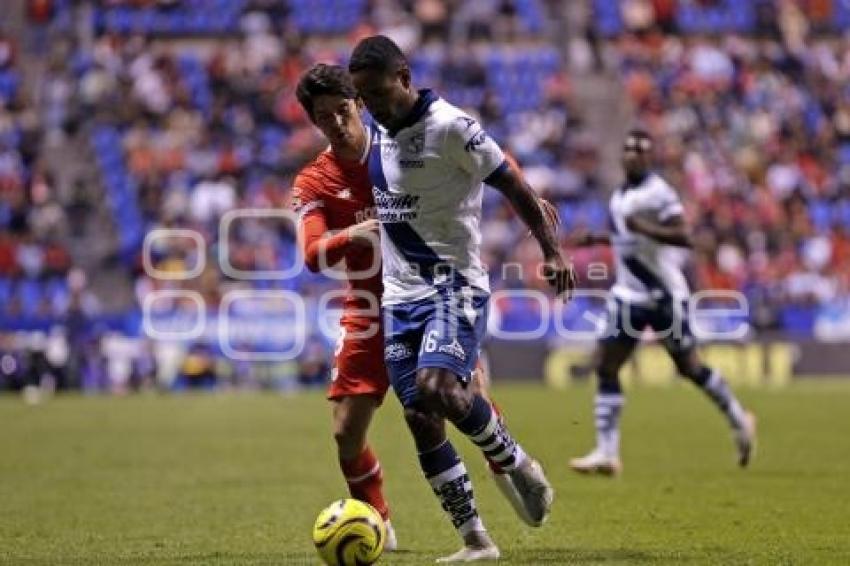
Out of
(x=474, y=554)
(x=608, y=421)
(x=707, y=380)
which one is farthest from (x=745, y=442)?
(x=474, y=554)

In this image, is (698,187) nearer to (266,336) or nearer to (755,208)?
(755,208)

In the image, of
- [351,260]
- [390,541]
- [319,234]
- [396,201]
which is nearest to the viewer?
[396,201]

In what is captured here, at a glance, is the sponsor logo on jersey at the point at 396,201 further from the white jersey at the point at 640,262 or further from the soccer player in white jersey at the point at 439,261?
the white jersey at the point at 640,262

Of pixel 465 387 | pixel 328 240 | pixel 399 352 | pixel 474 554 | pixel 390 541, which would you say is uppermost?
pixel 328 240

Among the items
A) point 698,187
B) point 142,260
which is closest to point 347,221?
point 142,260

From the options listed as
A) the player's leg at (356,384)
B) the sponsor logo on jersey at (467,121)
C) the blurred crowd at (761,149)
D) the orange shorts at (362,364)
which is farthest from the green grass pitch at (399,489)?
the blurred crowd at (761,149)

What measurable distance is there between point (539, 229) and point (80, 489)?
6587 millimetres

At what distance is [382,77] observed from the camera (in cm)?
806

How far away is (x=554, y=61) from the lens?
3834 cm

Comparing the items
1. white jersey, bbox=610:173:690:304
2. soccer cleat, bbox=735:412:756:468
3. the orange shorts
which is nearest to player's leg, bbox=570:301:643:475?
white jersey, bbox=610:173:690:304

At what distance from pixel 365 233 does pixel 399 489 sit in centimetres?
507

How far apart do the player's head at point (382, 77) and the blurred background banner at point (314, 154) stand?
1810 cm

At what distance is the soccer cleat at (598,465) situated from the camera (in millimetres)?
14203

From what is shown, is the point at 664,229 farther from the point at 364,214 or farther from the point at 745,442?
the point at 364,214
